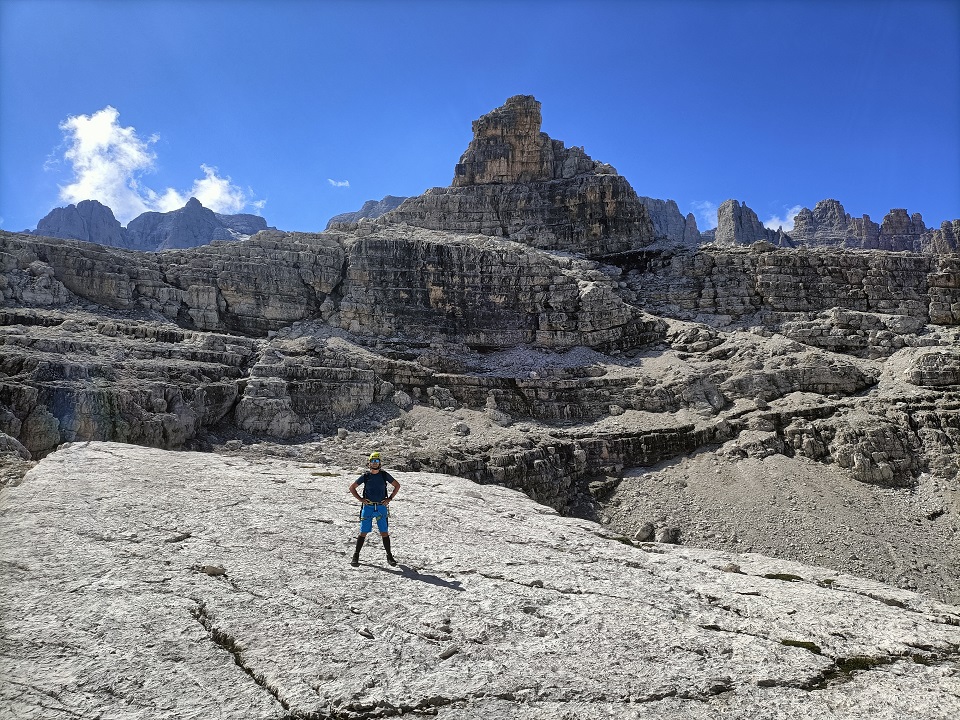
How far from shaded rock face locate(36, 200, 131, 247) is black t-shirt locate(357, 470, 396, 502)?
11836 centimetres

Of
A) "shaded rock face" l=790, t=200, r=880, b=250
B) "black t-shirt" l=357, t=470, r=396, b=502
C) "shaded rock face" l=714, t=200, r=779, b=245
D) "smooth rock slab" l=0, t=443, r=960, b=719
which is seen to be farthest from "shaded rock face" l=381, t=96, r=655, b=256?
"shaded rock face" l=790, t=200, r=880, b=250

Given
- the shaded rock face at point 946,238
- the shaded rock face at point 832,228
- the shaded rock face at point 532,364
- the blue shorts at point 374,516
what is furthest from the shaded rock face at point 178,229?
the shaded rock face at point 946,238

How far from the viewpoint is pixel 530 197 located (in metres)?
58.8

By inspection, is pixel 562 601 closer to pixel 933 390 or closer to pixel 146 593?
pixel 146 593

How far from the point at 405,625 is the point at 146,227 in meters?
135

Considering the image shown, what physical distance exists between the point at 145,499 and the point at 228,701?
6.42 m

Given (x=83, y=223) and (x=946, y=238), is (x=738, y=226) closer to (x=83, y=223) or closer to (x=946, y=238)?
(x=946, y=238)

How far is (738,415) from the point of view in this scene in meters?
33.7

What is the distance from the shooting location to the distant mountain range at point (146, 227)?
102375 millimetres

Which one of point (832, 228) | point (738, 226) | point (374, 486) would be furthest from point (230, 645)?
point (832, 228)

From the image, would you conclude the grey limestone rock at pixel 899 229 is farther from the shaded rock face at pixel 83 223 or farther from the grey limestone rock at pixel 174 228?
the shaded rock face at pixel 83 223

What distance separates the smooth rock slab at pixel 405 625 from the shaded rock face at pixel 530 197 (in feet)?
159

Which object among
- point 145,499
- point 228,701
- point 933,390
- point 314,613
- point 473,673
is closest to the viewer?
point 228,701

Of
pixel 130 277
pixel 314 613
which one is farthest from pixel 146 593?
pixel 130 277
